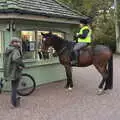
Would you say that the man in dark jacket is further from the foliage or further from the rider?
the foliage

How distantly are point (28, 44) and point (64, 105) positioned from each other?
3.86 metres

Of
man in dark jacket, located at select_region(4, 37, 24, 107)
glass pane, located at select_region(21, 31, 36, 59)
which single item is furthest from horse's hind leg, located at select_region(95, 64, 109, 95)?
man in dark jacket, located at select_region(4, 37, 24, 107)

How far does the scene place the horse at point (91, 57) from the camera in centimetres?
1217

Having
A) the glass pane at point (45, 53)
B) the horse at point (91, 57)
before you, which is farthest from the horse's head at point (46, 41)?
the glass pane at point (45, 53)

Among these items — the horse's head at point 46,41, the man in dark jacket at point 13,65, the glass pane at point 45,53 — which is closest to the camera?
the man in dark jacket at point 13,65

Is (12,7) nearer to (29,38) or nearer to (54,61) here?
(29,38)

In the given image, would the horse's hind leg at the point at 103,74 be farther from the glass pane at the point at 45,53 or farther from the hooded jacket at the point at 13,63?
the hooded jacket at the point at 13,63

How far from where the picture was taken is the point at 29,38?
12969mm

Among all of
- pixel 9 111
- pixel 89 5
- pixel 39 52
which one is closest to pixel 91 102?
pixel 9 111

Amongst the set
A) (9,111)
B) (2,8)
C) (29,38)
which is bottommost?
(9,111)

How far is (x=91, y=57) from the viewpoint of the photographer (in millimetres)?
12273

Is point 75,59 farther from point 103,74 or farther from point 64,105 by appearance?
point 64,105

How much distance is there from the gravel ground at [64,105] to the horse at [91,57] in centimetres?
42

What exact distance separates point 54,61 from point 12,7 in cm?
367
